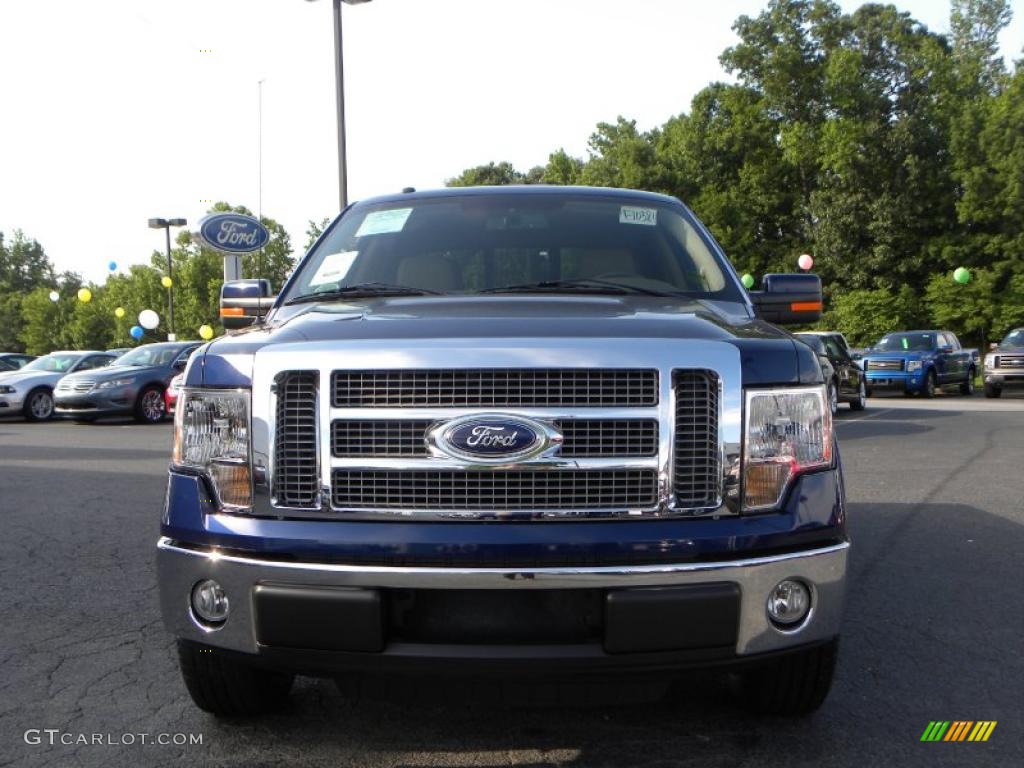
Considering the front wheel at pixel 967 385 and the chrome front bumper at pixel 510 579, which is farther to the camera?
the front wheel at pixel 967 385

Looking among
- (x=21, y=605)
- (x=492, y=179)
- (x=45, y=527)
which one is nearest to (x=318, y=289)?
(x=21, y=605)

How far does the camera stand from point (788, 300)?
4477 millimetres

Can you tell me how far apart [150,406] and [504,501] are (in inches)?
684

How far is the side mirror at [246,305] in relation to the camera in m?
4.70

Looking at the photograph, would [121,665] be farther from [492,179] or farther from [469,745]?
[492,179]

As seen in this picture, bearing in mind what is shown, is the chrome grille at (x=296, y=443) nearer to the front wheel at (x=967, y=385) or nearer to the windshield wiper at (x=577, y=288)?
the windshield wiper at (x=577, y=288)

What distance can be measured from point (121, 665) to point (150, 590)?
1261 millimetres

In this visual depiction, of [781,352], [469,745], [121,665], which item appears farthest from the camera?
[121,665]

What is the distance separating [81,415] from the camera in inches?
736

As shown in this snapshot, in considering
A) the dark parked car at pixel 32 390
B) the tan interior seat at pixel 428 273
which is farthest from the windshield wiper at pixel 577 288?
the dark parked car at pixel 32 390

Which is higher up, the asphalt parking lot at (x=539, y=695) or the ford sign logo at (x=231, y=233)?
the ford sign logo at (x=231, y=233)

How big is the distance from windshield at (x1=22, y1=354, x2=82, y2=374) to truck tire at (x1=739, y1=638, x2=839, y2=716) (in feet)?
67.0

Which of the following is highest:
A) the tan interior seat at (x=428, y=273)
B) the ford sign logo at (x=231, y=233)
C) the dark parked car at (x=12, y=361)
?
the ford sign logo at (x=231, y=233)

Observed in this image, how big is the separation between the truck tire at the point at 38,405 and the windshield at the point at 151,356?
1.98m
